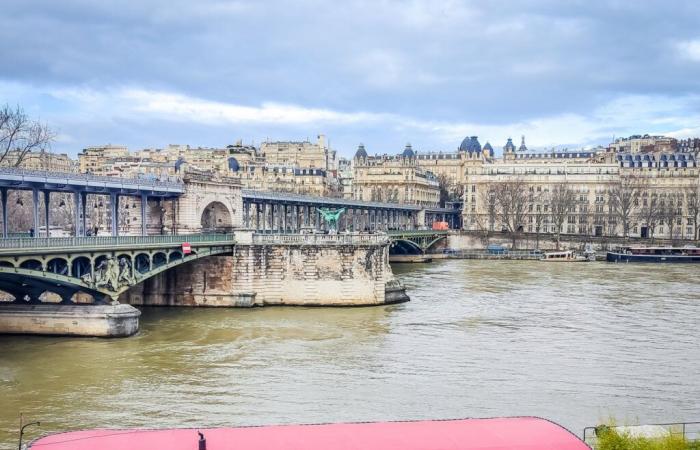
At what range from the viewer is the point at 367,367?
31.3 meters

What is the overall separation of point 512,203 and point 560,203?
842 centimetres

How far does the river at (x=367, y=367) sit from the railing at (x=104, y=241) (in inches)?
167

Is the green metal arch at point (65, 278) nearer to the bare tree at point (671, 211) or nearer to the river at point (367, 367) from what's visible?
the river at point (367, 367)

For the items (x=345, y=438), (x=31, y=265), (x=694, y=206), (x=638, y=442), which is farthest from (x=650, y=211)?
(x=345, y=438)

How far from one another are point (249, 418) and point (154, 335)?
15.2 m

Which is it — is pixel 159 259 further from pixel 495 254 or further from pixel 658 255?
pixel 658 255

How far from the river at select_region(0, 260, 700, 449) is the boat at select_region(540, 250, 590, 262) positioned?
4076 centimetres

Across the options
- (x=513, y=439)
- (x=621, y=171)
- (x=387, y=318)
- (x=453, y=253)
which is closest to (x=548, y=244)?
(x=453, y=253)

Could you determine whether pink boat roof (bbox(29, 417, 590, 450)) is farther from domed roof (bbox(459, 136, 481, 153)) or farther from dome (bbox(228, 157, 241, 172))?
domed roof (bbox(459, 136, 481, 153))

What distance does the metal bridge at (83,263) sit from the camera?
32.0 m

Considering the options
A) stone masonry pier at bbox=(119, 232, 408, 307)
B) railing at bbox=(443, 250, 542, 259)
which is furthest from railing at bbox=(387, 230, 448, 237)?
stone masonry pier at bbox=(119, 232, 408, 307)

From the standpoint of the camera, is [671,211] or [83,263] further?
[671,211]

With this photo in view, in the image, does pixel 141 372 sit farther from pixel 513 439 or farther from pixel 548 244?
pixel 548 244

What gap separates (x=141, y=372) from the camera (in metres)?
30.1
